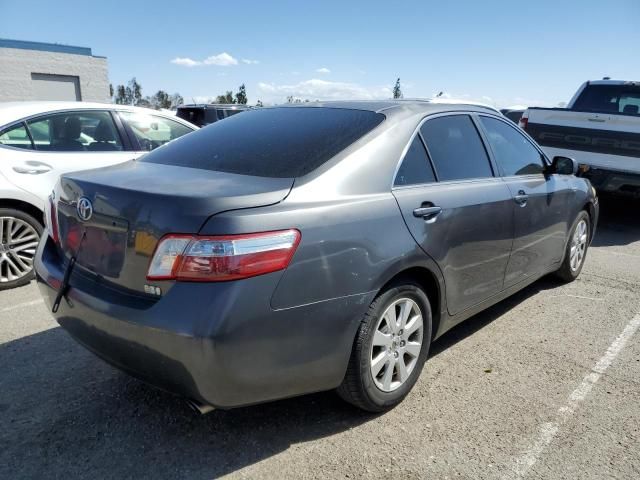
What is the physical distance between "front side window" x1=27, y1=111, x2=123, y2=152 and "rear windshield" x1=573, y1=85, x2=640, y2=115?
7276 millimetres

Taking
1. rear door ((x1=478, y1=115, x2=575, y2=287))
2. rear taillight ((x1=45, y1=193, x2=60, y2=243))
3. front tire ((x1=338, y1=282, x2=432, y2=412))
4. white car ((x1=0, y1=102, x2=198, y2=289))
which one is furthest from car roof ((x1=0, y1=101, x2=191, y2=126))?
front tire ((x1=338, y1=282, x2=432, y2=412))

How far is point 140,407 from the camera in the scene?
117 inches

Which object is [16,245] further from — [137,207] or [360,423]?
[360,423]

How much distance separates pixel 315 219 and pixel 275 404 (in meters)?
1.22

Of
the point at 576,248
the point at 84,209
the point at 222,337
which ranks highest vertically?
the point at 84,209

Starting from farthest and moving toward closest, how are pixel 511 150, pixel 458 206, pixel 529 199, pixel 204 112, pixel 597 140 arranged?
pixel 204 112
pixel 597 140
pixel 511 150
pixel 529 199
pixel 458 206

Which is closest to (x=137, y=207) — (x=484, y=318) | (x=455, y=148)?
(x=455, y=148)

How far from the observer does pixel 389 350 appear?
2846mm

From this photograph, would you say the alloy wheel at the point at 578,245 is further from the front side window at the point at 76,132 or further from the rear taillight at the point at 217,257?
the front side window at the point at 76,132

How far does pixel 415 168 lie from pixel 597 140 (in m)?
5.54

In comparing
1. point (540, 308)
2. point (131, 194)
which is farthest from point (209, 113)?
point (131, 194)

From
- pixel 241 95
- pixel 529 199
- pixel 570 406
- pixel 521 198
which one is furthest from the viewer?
pixel 241 95

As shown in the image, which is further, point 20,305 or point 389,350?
point 20,305

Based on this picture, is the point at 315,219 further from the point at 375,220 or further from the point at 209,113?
the point at 209,113
